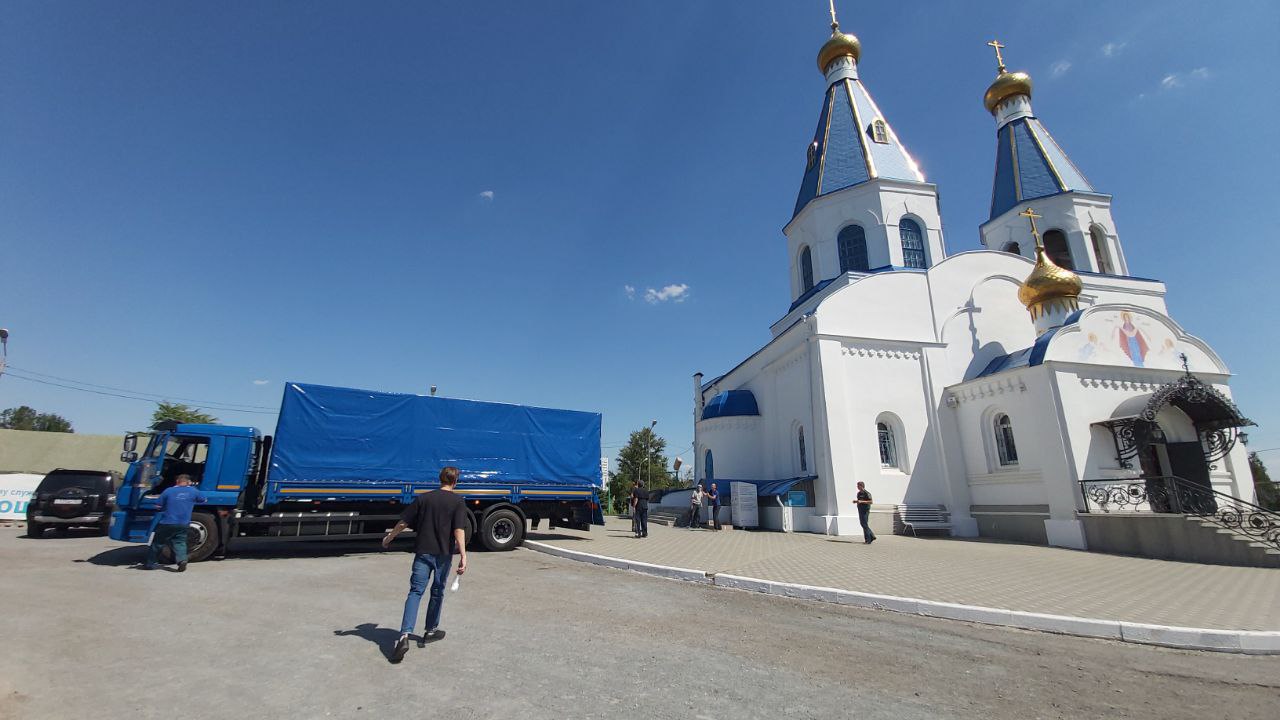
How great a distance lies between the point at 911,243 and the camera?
20.0 m

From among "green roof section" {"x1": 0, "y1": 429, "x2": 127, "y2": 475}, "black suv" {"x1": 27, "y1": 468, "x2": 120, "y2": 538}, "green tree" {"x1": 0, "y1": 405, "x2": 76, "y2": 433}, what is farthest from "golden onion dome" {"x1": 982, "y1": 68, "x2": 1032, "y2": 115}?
"green tree" {"x1": 0, "y1": 405, "x2": 76, "y2": 433}

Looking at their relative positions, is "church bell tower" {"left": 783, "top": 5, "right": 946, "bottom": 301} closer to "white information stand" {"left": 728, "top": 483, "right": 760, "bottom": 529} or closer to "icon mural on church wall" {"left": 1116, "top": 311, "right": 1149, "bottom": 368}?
"icon mural on church wall" {"left": 1116, "top": 311, "right": 1149, "bottom": 368}

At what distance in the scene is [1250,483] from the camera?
14.6 meters

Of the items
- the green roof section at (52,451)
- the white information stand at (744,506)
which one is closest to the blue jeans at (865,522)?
the white information stand at (744,506)

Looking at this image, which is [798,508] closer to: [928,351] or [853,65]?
[928,351]

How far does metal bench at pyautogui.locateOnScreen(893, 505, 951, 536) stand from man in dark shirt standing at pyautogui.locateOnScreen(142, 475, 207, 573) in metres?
16.6

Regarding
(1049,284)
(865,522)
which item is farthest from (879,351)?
(865,522)

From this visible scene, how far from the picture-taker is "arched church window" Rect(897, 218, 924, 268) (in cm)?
1984

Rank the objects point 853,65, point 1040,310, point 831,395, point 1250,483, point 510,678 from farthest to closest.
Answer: point 853,65, point 1040,310, point 831,395, point 1250,483, point 510,678

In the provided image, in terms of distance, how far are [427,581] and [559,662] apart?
1352 mm

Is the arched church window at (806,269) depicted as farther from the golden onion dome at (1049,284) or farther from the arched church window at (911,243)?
the golden onion dome at (1049,284)

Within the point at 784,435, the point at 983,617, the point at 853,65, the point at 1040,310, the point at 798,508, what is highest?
the point at 853,65

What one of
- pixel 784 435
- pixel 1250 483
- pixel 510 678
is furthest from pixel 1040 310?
pixel 510 678

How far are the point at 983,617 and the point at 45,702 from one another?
8.24 m
